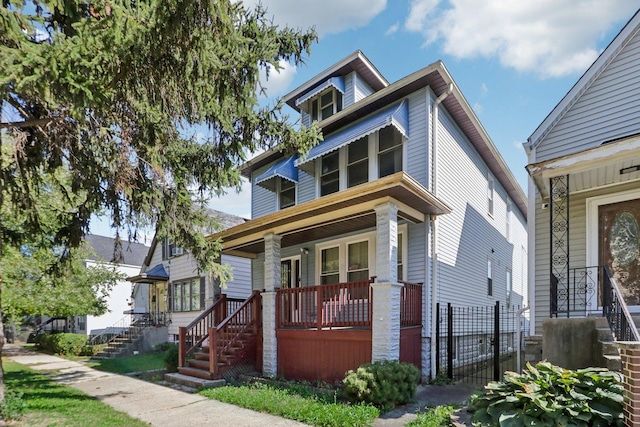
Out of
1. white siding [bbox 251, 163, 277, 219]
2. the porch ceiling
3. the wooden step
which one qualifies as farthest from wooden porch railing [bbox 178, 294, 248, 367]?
the porch ceiling

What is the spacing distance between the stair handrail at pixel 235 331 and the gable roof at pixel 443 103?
12.3ft

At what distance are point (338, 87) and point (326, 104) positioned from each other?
88 centimetres

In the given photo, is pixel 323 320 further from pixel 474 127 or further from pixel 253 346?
pixel 474 127

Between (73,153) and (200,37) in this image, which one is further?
(73,153)

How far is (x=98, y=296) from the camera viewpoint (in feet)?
64.0

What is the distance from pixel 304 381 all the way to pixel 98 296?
49.3ft

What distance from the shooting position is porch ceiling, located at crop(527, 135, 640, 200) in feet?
20.8

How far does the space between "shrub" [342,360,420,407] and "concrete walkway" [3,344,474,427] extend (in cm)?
23

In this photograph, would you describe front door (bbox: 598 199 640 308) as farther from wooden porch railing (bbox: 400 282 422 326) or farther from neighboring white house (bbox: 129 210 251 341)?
neighboring white house (bbox: 129 210 251 341)

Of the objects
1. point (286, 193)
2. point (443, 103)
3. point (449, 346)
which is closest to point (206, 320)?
point (286, 193)

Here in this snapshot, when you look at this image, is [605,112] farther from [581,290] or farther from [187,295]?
[187,295]

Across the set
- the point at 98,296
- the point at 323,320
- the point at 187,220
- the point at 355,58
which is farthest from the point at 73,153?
the point at 98,296

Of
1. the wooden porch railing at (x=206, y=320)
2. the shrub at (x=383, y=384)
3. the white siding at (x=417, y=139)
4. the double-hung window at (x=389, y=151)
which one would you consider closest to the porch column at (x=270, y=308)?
the wooden porch railing at (x=206, y=320)

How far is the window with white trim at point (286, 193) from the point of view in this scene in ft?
43.3
